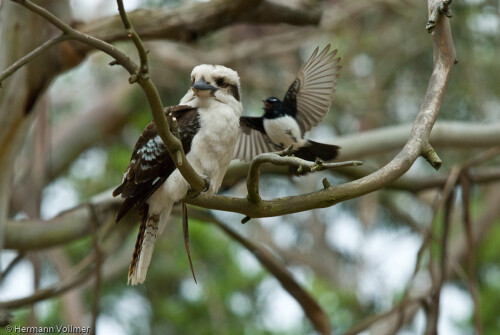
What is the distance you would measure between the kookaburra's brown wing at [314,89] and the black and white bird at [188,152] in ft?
0.93

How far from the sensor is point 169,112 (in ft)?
5.91

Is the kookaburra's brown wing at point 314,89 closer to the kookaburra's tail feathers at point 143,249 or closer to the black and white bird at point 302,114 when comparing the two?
the black and white bird at point 302,114

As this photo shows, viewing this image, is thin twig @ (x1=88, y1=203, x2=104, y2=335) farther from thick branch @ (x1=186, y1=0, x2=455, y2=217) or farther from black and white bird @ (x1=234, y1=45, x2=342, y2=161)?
thick branch @ (x1=186, y1=0, x2=455, y2=217)

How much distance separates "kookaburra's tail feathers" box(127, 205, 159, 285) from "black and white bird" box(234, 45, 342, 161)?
44 cm

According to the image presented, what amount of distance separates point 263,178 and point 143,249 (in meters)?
2.64

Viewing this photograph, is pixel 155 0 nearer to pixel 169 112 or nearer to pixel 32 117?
pixel 32 117

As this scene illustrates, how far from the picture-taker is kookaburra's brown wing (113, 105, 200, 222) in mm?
1865

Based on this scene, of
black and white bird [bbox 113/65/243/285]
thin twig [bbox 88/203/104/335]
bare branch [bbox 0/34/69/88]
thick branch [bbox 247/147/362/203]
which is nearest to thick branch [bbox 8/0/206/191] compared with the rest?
bare branch [bbox 0/34/69/88]

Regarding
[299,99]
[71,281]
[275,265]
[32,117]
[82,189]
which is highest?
[299,99]

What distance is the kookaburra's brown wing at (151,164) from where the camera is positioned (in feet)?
6.12

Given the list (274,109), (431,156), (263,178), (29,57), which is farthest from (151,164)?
(263,178)

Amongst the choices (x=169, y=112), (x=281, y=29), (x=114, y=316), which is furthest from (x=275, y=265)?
(x=281, y=29)

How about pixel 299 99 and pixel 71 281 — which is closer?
pixel 299 99

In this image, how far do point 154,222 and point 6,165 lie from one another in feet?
3.49
